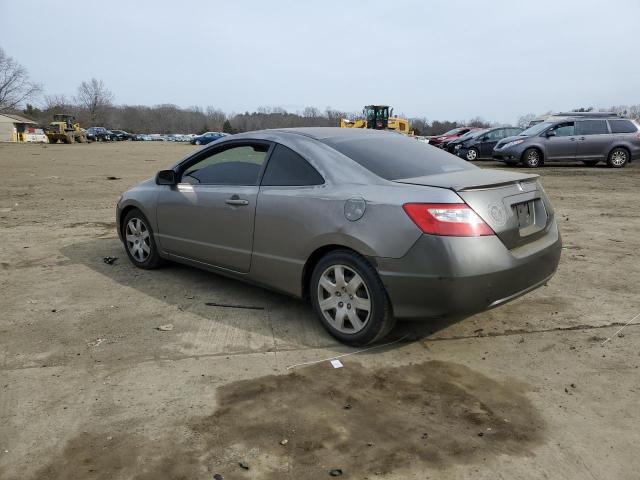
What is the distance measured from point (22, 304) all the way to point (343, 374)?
3.03m

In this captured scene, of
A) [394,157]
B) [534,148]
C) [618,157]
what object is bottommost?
[394,157]

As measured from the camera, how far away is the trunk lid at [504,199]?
3.43 metres

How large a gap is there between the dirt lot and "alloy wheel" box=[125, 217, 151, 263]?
0.29 m

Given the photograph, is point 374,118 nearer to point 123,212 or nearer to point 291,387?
point 123,212

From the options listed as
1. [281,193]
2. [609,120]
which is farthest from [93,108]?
[281,193]

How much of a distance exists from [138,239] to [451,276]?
145 inches

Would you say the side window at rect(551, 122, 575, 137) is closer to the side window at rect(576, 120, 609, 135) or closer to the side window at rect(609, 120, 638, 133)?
the side window at rect(576, 120, 609, 135)

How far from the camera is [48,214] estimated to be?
9.23 metres

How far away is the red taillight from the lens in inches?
130

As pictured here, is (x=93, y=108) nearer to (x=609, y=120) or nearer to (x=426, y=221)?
(x=609, y=120)

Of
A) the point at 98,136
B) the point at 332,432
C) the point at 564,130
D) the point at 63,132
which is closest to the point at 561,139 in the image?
the point at 564,130

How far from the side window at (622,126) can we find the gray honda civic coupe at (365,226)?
648 inches

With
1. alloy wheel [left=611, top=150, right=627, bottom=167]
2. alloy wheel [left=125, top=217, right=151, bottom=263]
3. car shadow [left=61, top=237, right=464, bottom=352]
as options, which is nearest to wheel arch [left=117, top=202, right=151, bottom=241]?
alloy wheel [left=125, top=217, right=151, bottom=263]

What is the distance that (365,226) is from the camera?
11.5ft
